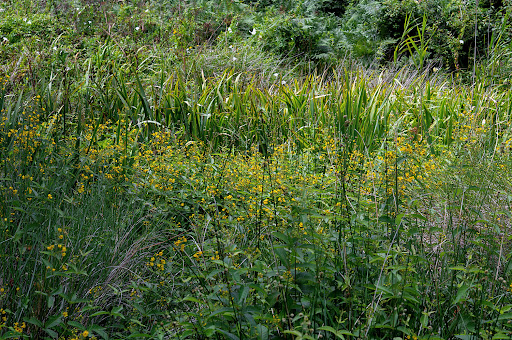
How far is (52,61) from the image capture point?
562 centimetres

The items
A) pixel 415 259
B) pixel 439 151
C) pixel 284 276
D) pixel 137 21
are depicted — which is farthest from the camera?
pixel 137 21

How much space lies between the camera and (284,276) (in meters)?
1.70

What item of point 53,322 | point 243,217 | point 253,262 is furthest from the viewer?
point 243,217

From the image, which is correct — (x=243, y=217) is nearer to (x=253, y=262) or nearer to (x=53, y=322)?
(x=253, y=262)

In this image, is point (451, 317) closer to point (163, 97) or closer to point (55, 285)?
point (55, 285)

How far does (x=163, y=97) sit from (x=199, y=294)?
3.33 m

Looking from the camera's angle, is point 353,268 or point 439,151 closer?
point 353,268

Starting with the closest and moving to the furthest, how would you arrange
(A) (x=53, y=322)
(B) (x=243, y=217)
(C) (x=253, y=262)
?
(A) (x=53, y=322) < (C) (x=253, y=262) < (B) (x=243, y=217)

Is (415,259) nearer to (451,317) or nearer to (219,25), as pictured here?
(451,317)

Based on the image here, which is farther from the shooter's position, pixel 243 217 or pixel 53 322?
pixel 243 217

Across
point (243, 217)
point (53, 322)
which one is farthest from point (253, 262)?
point (53, 322)

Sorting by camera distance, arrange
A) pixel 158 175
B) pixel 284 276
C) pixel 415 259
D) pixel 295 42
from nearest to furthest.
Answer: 1. pixel 284 276
2. pixel 415 259
3. pixel 158 175
4. pixel 295 42

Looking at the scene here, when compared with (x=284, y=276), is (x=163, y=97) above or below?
below

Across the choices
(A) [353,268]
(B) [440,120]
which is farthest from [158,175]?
(B) [440,120]
